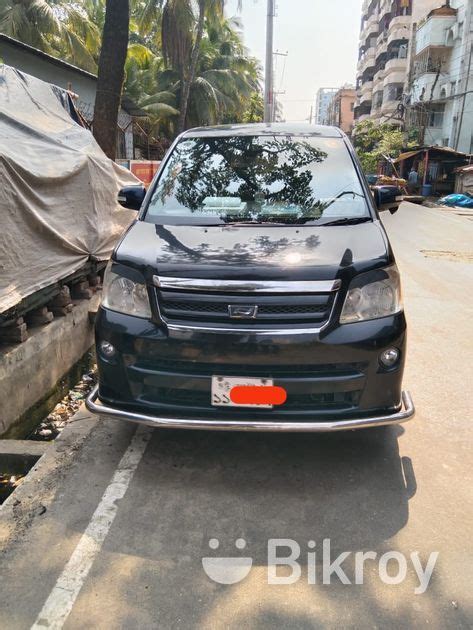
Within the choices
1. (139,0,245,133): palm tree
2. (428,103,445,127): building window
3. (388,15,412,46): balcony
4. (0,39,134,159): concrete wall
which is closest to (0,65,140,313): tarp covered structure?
(0,39,134,159): concrete wall

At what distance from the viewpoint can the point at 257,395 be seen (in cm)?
277

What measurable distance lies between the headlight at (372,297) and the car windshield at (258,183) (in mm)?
704

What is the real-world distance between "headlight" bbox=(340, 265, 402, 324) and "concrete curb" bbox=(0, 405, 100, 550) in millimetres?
1855

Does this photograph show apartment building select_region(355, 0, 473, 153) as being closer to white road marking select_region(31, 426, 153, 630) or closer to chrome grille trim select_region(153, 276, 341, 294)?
chrome grille trim select_region(153, 276, 341, 294)

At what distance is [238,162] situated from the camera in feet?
13.7

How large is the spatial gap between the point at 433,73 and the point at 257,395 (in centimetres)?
4350

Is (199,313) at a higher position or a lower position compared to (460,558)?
higher

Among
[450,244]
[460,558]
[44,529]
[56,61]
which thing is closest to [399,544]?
[460,558]

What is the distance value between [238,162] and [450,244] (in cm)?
954

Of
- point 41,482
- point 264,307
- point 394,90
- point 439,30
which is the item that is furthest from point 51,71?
point 394,90

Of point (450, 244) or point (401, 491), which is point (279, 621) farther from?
point (450, 244)

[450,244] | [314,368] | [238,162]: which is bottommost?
[450,244]

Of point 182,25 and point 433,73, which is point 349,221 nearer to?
point 182,25

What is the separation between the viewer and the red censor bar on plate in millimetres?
2758
